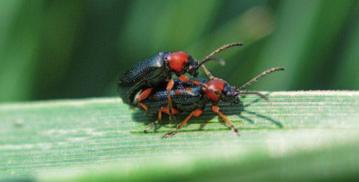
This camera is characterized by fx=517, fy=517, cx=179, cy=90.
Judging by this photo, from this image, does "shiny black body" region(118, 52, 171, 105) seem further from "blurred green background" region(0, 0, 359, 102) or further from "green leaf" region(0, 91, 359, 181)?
"blurred green background" region(0, 0, 359, 102)

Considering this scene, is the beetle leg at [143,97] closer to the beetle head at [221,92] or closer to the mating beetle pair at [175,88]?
the mating beetle pair at [175,88]

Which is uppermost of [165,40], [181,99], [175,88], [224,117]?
[165,40]

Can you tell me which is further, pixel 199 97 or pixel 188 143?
pixel 199 97

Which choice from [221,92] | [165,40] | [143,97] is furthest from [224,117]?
[165,40]

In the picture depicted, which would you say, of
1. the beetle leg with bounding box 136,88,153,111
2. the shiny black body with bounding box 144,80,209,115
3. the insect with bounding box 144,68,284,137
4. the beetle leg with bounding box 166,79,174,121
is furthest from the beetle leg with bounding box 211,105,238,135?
the beetle leg with bounding box 136,88,153,111

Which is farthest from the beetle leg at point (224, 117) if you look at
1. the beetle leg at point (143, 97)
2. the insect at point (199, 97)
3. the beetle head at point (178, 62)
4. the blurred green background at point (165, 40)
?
the blurred green background at point (165, 40)

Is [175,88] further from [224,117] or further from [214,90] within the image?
[224,117]

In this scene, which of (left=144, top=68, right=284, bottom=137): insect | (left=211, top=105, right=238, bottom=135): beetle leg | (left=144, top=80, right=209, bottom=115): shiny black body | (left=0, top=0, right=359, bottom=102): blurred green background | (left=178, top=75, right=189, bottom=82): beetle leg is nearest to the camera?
(left=211, top=105, right=238, bottom=135): beetle leg
